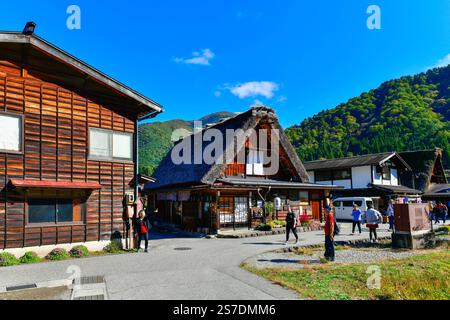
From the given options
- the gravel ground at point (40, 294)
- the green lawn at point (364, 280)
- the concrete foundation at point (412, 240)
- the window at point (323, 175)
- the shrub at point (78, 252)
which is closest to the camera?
the gravel ground at point (40, 294)

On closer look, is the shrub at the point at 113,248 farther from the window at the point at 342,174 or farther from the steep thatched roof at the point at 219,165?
the window at the point at 342,174

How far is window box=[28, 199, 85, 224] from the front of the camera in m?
11.3

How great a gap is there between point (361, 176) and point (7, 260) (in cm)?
2935

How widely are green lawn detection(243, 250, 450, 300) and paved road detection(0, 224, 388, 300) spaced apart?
64cm

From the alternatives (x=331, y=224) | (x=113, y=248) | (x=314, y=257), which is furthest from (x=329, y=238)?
(x=113, y=248)

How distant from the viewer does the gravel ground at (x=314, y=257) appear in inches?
411

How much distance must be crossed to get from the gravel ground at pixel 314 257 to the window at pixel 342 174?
19978mm

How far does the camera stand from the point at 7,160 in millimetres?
10898

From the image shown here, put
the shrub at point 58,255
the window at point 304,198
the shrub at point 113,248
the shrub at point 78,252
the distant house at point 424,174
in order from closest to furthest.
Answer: the shrub at point 58,255 < the shrub at point 78,252 < the shrub at point 113,248 < the window at point 304,198 < the distant house at point 424,174

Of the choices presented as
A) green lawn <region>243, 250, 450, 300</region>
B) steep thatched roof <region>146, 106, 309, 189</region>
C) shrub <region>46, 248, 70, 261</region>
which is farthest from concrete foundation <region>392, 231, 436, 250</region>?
shrub <region>46, 248, 70, 261</region>

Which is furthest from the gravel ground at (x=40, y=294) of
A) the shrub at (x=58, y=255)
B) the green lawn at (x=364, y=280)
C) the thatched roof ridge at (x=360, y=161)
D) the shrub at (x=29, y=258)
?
the thatched roof ridge at (x=360, y=161)

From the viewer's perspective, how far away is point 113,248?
12.7 m
